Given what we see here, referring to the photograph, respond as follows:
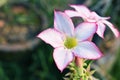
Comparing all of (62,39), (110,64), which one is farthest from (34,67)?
(62,39)

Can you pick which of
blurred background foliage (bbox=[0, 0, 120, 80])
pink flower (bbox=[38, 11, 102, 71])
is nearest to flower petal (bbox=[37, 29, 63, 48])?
pink flower (bbox=[38, 11, 102, 71])

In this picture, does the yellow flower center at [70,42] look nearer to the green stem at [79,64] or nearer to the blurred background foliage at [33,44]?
the green stem at [79,64]

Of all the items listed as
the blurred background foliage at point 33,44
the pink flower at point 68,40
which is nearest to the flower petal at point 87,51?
the pink flower at point 68,40

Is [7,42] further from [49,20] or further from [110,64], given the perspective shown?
[110,64]

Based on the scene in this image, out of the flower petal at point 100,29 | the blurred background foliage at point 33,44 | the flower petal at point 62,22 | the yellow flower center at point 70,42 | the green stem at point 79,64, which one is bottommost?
the blurred background foliage at point 33,44

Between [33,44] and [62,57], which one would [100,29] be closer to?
[62,57]

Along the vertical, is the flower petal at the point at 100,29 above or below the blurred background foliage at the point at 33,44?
above

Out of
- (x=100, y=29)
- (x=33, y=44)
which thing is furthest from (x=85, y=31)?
(x=33, y=44)
